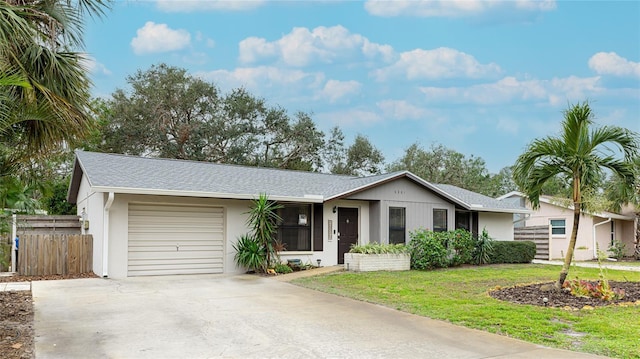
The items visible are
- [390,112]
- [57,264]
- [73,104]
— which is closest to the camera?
[73,104]

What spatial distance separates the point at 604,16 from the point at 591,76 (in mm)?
5401

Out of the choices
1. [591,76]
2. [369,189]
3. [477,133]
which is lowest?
[369,189]

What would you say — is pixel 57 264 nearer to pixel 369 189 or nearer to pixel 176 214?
pixel 176 214

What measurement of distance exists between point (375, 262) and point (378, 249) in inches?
17.7

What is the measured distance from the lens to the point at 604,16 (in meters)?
20.2

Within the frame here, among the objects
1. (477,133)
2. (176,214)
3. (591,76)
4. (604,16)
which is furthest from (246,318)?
(477,133)

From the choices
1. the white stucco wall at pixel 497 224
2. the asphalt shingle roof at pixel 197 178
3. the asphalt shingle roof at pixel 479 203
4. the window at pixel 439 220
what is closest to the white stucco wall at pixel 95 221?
the asphalt shingle roof at pixel 197 178

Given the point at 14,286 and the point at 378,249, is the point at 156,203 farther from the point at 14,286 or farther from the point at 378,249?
the point at 378,249

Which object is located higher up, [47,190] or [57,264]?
[47,190]

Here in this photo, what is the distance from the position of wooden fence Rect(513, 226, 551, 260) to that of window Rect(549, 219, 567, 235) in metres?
1.34

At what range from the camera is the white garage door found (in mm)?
12953

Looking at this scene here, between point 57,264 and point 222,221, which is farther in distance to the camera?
point 222,221

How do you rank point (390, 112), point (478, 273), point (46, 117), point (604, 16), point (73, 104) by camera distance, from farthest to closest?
point (390, 112), point (604, 16), point (478, 273), point (73, 104), point (46, 117)

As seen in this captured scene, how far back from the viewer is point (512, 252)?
17.9 metres
